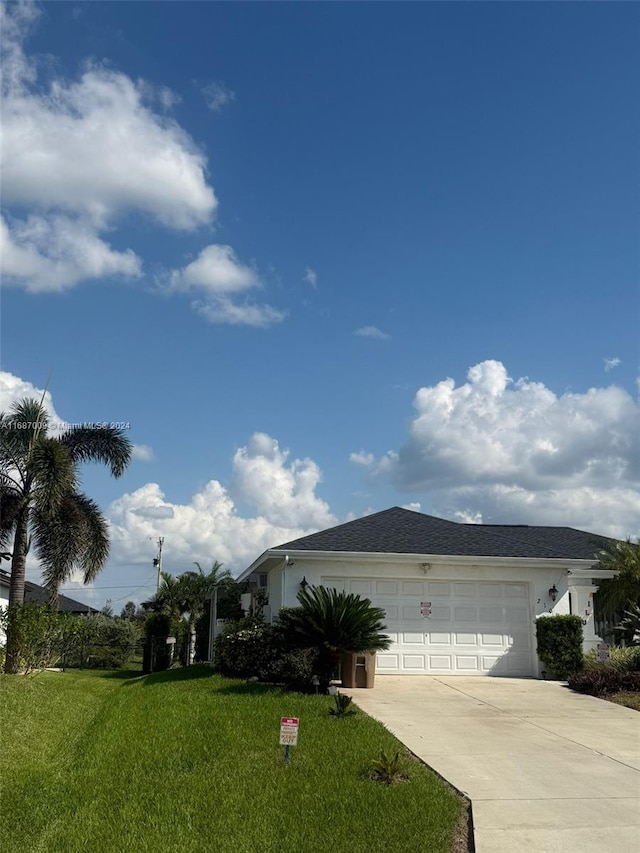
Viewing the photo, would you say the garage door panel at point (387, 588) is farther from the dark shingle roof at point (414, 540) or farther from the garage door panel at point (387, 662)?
the garage door panel at point (387, 662)

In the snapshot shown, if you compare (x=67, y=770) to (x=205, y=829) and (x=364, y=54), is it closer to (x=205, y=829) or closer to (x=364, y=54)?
(x=205, y=829)

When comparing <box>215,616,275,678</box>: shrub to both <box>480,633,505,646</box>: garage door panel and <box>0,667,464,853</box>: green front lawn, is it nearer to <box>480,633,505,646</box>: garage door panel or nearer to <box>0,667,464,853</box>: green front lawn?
<box>0,667,464,853</box>: green front lawn

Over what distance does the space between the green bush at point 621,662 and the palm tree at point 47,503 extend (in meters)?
14.0

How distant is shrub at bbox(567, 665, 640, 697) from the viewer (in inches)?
551

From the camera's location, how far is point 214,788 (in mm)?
7332

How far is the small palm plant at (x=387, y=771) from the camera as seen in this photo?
7.48 m

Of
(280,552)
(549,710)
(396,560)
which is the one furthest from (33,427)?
(549,710)

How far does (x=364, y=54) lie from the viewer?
12586 mm

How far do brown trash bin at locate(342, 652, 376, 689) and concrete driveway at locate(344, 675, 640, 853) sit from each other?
331 mm

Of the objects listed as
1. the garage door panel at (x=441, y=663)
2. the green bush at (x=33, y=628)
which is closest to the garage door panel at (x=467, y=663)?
the garage door panel at (x=441, y=663)

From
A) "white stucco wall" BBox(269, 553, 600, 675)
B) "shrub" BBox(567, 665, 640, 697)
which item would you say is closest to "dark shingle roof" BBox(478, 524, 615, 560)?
"white stucco wall" BBox(269, 553, 600, 675)

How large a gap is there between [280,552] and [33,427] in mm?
9064

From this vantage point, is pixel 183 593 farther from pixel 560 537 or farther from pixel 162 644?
pixel 560 537

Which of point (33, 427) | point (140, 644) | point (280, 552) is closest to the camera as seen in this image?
point (280, 552)
